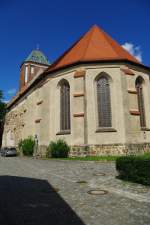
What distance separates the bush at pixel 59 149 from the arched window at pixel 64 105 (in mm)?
1761

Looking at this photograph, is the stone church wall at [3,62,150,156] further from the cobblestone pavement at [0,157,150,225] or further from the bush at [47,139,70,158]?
the cobblestone pavement at [0,157,150,225]

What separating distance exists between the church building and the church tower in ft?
A: 78.8

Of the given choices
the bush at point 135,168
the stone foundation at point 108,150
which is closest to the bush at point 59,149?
the stone foundation at point 108,150

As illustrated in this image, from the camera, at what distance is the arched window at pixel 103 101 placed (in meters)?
18.3

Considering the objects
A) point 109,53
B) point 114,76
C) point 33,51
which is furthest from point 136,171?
point 33,51

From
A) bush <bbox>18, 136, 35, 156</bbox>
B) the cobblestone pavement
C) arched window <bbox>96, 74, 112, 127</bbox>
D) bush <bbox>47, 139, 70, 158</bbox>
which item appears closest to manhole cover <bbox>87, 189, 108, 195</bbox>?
the cobblestone pavement

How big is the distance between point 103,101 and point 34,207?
14461 mm

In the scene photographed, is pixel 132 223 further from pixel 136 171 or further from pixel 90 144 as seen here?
pixel 90 144

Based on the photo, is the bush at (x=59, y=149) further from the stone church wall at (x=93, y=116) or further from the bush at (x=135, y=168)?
the bush at (x=135, y=168)

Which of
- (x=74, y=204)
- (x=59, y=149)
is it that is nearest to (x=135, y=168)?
(x=74, y=204)

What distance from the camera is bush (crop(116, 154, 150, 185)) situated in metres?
7.59

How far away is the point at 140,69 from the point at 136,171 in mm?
14579

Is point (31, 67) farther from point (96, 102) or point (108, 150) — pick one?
point (108, 150)

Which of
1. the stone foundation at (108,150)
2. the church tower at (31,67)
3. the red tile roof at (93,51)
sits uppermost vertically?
the church tower at (31,67)
